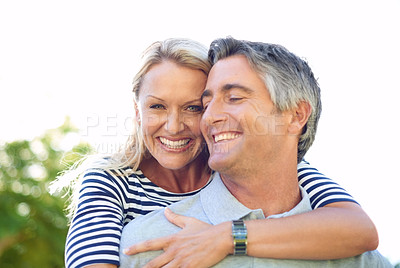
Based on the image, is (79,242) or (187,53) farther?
(187,53)

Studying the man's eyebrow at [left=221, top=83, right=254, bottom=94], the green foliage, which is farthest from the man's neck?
the green foliage

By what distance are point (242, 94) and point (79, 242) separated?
1123mm

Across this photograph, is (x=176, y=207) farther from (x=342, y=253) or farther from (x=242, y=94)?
(x=342, y=253)

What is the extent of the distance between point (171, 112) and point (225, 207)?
0.76 meters

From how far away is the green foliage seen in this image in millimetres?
7234

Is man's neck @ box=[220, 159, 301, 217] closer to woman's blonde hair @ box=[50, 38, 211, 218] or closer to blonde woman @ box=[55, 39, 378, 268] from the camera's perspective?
blonde woman @ box=[55, 39, 378, 268]

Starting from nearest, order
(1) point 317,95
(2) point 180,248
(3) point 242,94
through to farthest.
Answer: (2) point 180,248 < (3) point 242,94 < (1) point 317,95

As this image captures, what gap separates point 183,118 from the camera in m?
2.78

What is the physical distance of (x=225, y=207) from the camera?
2.28 metres

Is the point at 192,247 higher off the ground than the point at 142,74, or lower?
lower

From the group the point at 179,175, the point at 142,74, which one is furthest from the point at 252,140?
the point at 142,74

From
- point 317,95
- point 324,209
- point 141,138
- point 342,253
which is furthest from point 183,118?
point 342,253

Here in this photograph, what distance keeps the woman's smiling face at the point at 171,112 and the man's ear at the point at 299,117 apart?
0.60 m

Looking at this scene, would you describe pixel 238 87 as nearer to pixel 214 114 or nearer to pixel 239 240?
pixel 214 114
